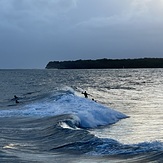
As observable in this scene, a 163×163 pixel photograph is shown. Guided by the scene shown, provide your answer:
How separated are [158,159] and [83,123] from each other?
11.6 meters

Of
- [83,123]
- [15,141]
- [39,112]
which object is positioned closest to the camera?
[15,141]

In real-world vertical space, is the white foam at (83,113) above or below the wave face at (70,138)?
below

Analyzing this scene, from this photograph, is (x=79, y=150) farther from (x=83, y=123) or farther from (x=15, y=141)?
(x=83, y=123)

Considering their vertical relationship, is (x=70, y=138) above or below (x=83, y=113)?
above

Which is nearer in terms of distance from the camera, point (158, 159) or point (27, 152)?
point (158, 159)

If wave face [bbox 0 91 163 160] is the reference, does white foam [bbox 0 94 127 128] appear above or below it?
below

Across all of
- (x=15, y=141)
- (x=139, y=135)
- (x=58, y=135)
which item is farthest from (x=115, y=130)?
(x=15, y=141)

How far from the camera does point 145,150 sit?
11.7 metres

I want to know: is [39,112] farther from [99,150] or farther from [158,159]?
[158,159]

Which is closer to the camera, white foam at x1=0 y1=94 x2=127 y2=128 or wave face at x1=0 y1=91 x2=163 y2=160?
wave face at x1=0 y1=91 x2=163 y2=160

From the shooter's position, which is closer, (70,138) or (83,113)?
(70,138)

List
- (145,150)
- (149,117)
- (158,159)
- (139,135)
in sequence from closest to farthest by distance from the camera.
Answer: (158,159) → (145,150) → (139,135) → (149,117)

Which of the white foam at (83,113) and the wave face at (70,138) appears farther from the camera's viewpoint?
the white foam at (83,113)

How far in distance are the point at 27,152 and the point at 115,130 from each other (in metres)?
8.30
